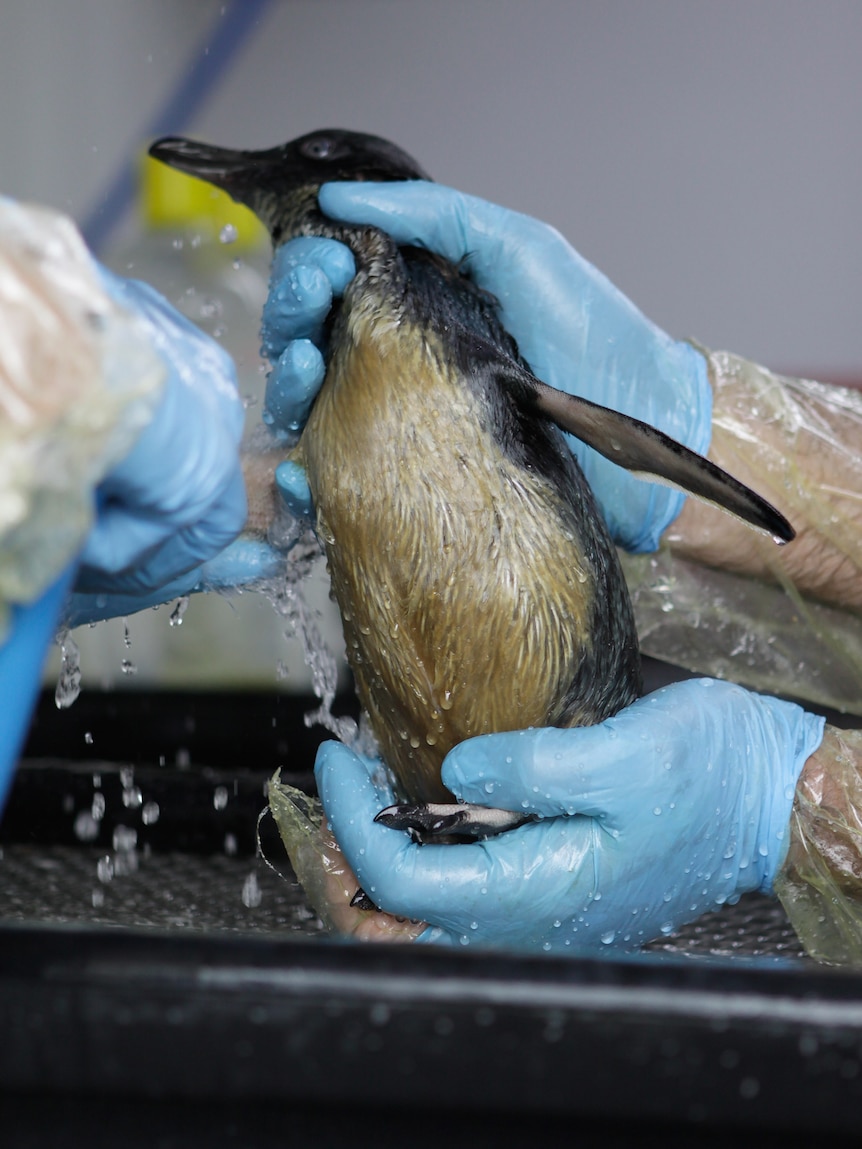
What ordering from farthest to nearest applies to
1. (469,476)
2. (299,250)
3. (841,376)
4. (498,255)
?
(841,376)
(498,255)
(299,250)
(469,476)

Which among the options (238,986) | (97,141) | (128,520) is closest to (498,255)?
(128,520)

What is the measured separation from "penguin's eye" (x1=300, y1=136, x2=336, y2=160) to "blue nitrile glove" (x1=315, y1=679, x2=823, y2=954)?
0.50 m

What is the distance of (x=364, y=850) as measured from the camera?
0.84 meters

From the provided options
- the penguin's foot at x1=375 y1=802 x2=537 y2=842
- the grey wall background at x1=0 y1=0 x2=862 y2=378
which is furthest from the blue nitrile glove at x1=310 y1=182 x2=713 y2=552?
the grey wall background at x1=0 y1=0 x2=862 y2=378

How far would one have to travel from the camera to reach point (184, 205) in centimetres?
184

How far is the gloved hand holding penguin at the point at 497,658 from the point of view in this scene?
2.62 ft

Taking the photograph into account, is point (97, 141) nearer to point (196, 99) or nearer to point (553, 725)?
point (196, 99)

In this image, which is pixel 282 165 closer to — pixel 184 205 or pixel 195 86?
pixel 184 205

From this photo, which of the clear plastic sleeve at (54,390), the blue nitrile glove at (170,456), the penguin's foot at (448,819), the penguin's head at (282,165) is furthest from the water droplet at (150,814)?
the clear plastic sleeve at (54,390)

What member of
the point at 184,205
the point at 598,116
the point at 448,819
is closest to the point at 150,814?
the point at 448,819

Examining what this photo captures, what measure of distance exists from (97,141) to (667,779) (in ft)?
7.72

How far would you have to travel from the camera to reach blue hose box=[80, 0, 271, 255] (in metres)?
2.70

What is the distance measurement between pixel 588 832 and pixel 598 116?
2.18m

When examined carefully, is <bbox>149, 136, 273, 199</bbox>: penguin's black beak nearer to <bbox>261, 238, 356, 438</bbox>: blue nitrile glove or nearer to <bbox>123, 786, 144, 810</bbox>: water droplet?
<bbox>261, 238, 356, 438</bbox>: blue nitrile glove
